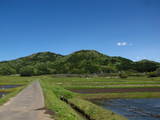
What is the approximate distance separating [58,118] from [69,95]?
19.5 m

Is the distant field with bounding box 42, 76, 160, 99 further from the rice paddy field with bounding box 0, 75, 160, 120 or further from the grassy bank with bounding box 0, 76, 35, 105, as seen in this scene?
the grassy bank with bounding box 0, 76, 35, 105

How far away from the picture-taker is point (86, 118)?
1998 centimetres

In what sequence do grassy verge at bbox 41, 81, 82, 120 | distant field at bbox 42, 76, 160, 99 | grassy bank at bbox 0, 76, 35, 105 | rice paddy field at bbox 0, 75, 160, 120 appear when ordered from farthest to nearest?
distant field at bbox 42, 76, 160, 99 < grassy bank at bbox 0, 76, 35, 105 < rice paddy field at bbox 0, 75, 160, 120 < grassy verge at bbox 41, 81, 82, 120

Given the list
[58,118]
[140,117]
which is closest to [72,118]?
[58,118]

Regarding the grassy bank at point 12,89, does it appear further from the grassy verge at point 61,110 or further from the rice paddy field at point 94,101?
the grassy verge at point 61,110

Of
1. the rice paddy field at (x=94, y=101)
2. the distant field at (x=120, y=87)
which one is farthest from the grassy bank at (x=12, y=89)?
the distant field at (x=120, y=87)

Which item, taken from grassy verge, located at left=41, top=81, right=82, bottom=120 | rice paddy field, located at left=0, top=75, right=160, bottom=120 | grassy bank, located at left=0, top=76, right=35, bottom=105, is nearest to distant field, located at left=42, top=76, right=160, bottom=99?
rice paddy field, located at left=0, top=75, right=160, bottom=120

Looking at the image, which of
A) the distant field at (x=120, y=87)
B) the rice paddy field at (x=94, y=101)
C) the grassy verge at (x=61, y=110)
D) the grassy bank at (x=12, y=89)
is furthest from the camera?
the distant field at (x=120, y=87)

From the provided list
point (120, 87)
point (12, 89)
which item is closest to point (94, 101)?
point (120, 87)

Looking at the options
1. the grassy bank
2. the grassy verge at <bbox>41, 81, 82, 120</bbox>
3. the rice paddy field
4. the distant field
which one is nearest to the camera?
the grassy verge at <bbox>41, 81, 82, 120</bbox>

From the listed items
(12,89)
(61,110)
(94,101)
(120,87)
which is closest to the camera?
(61,110)

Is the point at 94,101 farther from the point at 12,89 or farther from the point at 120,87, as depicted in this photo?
the point at 12,89

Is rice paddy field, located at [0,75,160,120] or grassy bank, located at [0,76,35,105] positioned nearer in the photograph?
rice paddy field, located at [0,75,160,120]

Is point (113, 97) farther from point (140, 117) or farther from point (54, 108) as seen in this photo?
point (54, 108)
